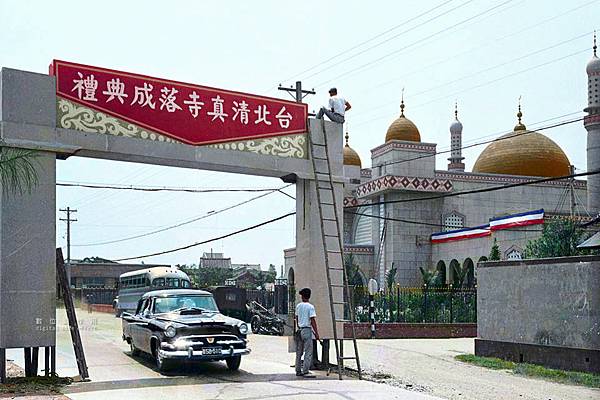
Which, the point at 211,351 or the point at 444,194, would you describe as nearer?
the point at 211,351

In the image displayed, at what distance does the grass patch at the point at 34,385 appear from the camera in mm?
11852

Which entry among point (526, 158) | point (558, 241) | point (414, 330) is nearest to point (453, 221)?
point (526, 158)

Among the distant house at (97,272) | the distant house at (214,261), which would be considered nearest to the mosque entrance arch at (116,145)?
the distant house at (97,272)

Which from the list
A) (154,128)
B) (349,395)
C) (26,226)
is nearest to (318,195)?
(154,128)

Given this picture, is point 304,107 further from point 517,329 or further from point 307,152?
point 517,329

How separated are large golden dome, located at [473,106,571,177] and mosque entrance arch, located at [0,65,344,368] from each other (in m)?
34.5

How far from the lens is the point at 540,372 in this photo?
51.9ft

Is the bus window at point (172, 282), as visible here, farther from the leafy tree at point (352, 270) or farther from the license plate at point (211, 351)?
the license plate at point (211, 351)

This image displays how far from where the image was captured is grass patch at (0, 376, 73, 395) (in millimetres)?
11852

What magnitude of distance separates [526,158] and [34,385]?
4127cm

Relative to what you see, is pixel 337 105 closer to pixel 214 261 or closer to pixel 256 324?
pixel 256 324

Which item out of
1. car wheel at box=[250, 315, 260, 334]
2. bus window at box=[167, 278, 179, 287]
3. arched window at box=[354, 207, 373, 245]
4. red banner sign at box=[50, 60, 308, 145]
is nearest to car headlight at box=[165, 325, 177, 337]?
red banner sign at box=[50, 60, 308, 145]

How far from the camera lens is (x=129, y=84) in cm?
1393

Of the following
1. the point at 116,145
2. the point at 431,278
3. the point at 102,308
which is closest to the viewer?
the point at 116,145
